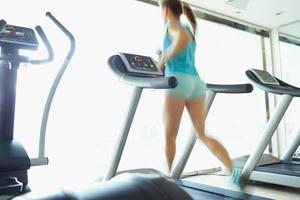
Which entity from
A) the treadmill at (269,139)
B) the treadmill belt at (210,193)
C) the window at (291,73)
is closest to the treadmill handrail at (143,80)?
the treadmill belt at (210,193)

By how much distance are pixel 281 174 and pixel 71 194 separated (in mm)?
2758

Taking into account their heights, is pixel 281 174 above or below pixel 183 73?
below

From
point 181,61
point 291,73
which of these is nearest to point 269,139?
point 181,61

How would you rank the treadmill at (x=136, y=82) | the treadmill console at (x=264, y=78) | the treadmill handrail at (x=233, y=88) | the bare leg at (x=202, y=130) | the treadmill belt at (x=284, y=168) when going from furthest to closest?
the treadmill console at (x=264, y=78) < the treadmill belt at (x=284, y=168) < the treadmill handrail at (x=233, y=88) < the bare leg at (x=202, y=130) < the treadmill at (x=136, y=82)

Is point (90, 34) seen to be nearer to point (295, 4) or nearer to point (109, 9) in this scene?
point (109, 9)

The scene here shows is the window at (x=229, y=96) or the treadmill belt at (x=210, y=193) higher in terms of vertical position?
the window at (x=229, y=96)

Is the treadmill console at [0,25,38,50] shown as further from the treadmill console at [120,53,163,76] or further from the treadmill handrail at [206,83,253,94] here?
the treadmill handrail at [206,83,253,94]

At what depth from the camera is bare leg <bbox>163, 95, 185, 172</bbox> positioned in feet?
7.88

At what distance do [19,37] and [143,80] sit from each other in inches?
32.0

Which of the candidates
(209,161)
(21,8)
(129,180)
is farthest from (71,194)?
(209,161)

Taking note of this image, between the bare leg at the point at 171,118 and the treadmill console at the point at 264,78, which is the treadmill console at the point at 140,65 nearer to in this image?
the bare leg at the point at 171,118

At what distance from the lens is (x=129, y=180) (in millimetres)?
653

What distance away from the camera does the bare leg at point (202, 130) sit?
2.53 m

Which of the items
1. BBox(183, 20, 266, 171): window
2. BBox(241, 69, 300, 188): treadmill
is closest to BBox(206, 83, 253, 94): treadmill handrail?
BBox(241, 69, 300, 188): treadmill
